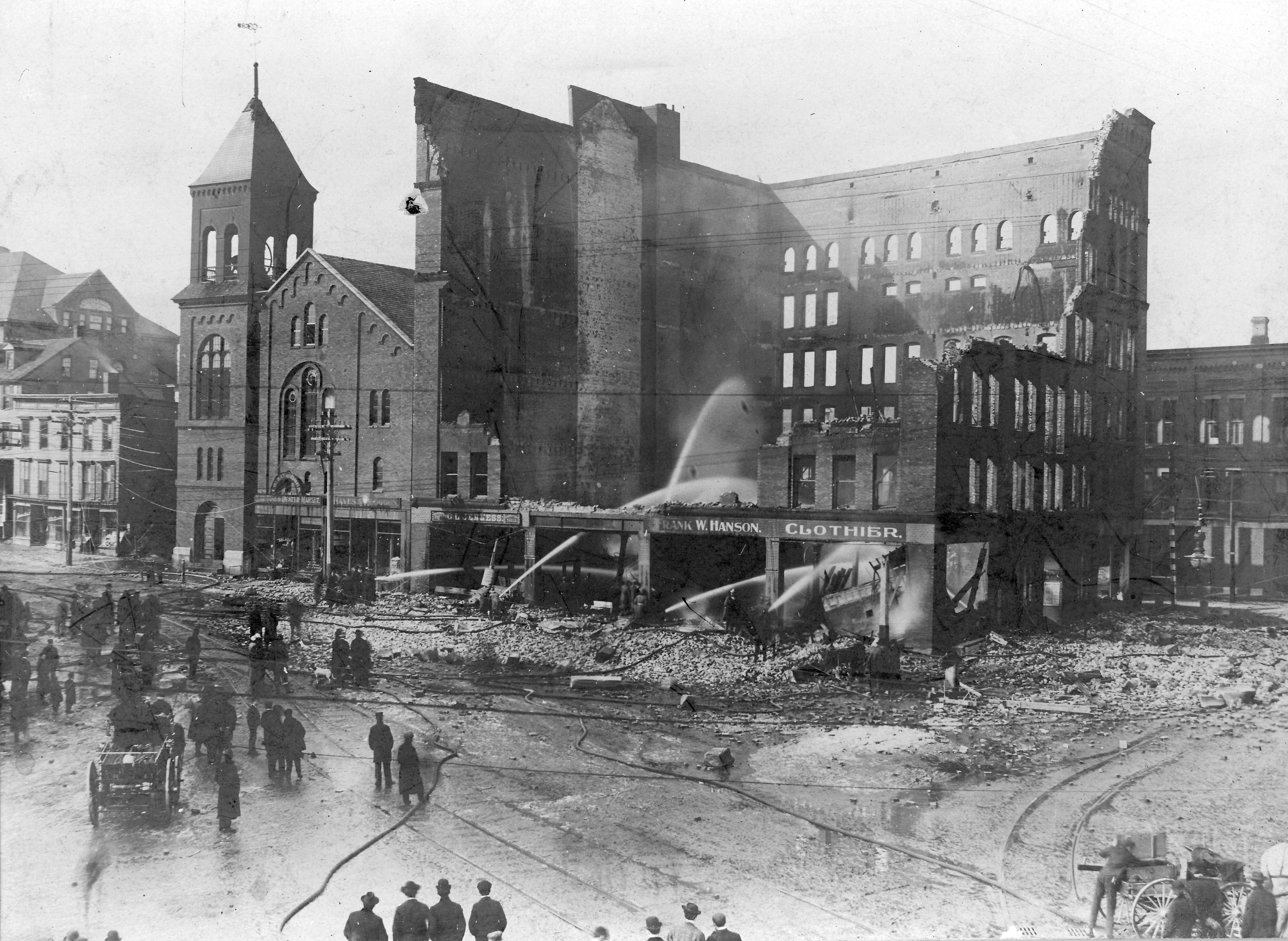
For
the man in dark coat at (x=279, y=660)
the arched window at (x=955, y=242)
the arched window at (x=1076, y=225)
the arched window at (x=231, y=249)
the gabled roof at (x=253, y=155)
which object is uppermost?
the arched window at (x=955, y=242)

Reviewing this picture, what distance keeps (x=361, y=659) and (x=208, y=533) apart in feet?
9.55

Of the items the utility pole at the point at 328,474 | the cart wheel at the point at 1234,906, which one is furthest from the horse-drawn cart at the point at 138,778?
the cart wheel at the point at 1234,906

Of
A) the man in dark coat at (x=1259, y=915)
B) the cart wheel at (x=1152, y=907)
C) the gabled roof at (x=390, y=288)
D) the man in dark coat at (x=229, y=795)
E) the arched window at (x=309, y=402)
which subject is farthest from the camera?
the gabled roof at (x=390, y=288)

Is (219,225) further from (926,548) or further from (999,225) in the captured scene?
(999,225)

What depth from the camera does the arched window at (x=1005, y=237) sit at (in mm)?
23562

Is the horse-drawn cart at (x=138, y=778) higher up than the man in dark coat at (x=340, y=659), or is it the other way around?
the man in dark coat at (x=340, y=659)

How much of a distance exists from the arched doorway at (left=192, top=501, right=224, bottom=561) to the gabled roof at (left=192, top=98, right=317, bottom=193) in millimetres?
4611

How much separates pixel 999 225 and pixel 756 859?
64.7 feet

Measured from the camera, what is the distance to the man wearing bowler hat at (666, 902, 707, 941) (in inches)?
321

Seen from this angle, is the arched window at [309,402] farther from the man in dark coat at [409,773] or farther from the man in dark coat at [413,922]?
the man in dark coat at [413,922]

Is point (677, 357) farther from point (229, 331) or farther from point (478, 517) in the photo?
point (229, 331)

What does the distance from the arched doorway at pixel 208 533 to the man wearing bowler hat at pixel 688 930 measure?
8034 mm

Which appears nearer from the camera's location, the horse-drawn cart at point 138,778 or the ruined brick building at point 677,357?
the horse-drawn cart at point 138,778

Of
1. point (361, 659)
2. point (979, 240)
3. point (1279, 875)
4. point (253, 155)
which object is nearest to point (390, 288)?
point (253, 155)
